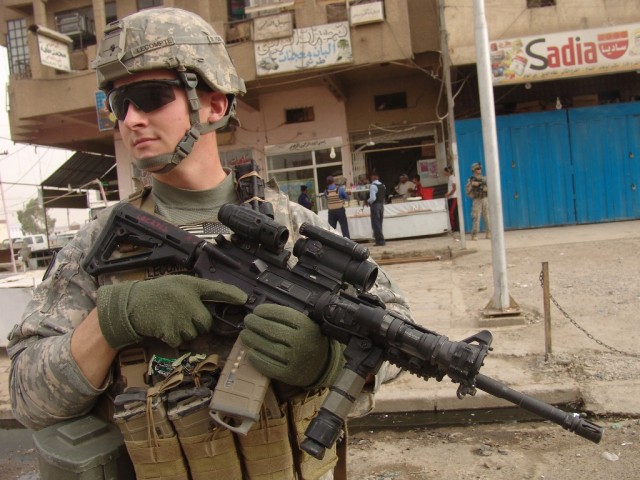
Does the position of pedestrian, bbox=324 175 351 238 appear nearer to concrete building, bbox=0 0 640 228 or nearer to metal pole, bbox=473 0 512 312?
concrete building, bbox=0 0 640 228

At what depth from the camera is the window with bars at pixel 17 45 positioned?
17.2m

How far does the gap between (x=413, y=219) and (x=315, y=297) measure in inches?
447

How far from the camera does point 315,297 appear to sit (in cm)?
148

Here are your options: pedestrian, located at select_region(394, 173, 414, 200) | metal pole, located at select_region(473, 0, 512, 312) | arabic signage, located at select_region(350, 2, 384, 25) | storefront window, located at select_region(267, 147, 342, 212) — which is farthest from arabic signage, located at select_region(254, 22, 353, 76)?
metal pole, located at select_region(473, 0, 512, 312)

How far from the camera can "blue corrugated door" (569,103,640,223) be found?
12508 mm

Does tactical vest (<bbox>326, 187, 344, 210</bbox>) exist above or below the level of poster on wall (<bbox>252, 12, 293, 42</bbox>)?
below

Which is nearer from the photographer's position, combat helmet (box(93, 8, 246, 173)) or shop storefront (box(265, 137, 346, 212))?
combat helmet (box(93, 8, 246, 173))

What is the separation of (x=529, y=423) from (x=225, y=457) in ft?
10.0

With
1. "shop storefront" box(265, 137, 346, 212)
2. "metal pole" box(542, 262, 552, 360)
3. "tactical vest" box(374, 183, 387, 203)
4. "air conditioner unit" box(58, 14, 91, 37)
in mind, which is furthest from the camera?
"air conditioner unit" box(58, 14, 91, 37)

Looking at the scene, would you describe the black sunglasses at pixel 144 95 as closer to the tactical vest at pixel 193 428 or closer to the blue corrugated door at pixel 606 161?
the tactical vest at pixel 193 428

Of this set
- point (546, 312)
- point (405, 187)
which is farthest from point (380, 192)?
point (546, 312)

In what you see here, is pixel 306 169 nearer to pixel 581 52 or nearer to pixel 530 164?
pixel 530 164

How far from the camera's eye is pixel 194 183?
171 cm

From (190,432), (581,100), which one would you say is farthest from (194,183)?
(581,100)
